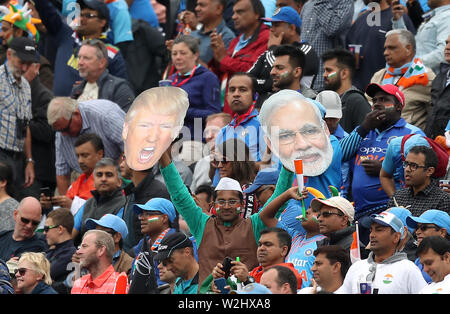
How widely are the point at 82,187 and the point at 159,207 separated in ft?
7.54

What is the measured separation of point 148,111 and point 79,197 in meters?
3.93

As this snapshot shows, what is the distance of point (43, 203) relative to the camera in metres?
12.5

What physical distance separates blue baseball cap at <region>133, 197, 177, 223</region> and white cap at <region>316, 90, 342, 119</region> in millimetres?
1733

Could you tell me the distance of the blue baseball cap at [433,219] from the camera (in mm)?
9000

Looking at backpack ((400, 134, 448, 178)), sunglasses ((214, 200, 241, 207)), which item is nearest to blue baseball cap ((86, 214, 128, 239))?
sunglasses ((214, 200, 241, 207))

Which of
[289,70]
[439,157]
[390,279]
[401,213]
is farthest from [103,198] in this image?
[390,279]

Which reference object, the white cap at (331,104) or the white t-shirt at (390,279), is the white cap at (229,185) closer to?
the white cap at (331,104)

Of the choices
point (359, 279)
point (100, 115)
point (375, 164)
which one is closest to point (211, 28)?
point (100, 115)

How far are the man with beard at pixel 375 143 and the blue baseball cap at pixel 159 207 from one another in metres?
1.74

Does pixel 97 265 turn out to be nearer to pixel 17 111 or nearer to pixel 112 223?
pixel 112 223

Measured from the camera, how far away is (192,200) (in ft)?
31.1

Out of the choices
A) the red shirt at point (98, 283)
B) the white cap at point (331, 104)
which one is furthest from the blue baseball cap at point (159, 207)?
the white cap at point (331, 104)

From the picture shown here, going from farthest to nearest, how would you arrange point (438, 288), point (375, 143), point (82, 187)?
point (82, 187), point (375, 143), point (438, 288)

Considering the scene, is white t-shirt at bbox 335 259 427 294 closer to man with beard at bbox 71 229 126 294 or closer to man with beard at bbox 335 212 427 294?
man with beard at bbox 335 212 427 294
